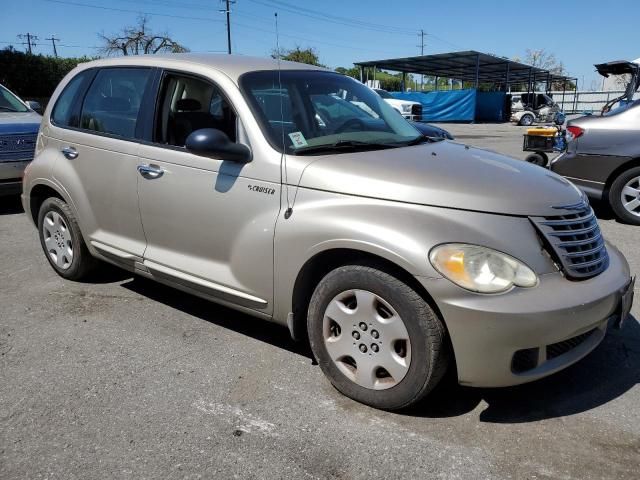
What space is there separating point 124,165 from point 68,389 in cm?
152

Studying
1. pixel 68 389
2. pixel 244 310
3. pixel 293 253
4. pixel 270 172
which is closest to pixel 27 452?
pixel 68 389

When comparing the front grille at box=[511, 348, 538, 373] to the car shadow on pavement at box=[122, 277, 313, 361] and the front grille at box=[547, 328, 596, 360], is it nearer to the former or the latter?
the front grille at box=[547, 328, 596, 360]

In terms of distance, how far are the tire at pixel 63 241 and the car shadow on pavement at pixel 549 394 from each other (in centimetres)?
297

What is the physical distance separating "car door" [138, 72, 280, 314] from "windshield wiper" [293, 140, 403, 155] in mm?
202

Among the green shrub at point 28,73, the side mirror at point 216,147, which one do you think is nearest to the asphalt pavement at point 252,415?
the side mirror at point 216,147

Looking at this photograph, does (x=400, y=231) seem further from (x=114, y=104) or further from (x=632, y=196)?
(x=632, y=196)

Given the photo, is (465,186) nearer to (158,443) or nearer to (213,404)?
(213,404)

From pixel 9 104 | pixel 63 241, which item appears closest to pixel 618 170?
pixel 63 241

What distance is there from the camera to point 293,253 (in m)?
2.99

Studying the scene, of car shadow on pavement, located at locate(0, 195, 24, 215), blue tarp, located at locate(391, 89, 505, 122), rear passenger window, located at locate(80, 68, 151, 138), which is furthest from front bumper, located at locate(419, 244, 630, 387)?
blue tarp, located at locate(391, 89, 505, 122)

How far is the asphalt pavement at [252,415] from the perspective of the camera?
8.08 feet

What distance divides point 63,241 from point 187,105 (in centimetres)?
176

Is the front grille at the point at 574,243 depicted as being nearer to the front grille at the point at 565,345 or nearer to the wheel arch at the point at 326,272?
the front grille at the point at 565,345

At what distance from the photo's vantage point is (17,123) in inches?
299
